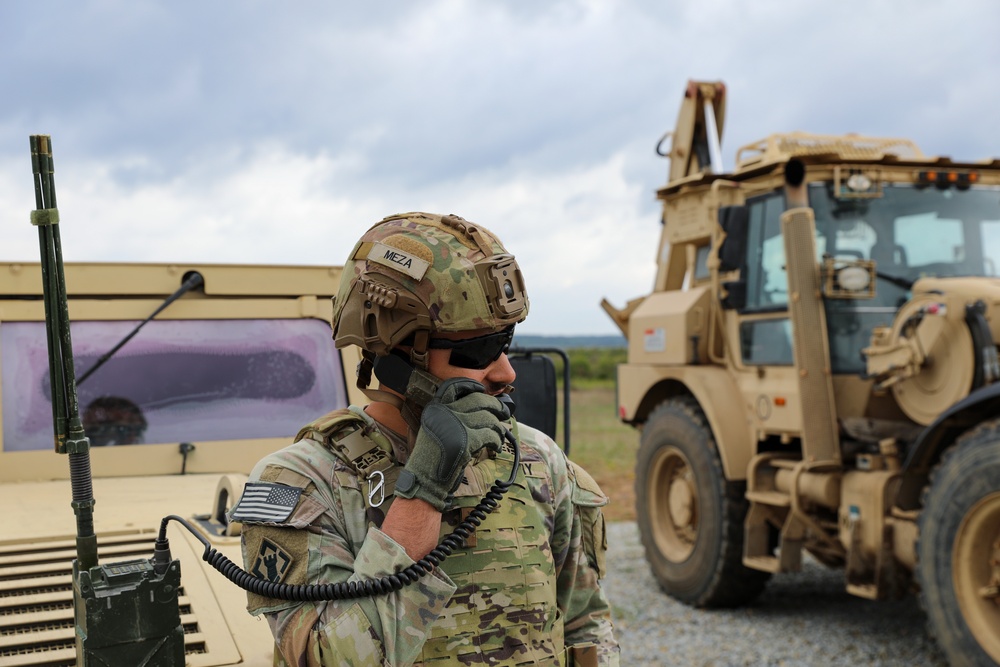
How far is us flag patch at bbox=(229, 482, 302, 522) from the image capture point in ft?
5.50

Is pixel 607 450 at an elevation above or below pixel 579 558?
below

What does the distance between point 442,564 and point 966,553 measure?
367 centimetres

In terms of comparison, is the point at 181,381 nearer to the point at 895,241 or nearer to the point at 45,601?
the point at 45,601

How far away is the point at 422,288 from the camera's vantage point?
1823 millimetres

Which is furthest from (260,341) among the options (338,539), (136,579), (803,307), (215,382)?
(803,307)

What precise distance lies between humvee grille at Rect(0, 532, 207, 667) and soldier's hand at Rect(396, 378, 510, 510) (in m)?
0.87

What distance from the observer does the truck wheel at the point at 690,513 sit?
21.5 feet

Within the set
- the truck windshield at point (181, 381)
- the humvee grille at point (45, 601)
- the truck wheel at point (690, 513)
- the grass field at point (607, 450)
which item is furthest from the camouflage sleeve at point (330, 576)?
the grass field at point (607, 450)

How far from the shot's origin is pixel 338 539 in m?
1.73

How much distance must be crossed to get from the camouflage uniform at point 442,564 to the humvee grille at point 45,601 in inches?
26.6

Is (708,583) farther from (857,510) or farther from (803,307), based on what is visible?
(803,307)

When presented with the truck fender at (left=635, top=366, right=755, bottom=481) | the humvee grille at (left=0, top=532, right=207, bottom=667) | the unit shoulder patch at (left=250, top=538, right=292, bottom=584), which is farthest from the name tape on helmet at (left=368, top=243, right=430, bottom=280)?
the truck fender at (left=635, top=366, right=755, bottom=481)

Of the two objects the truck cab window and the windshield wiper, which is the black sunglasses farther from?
the truck cab window

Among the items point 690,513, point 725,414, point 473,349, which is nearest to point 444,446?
point 473,349
